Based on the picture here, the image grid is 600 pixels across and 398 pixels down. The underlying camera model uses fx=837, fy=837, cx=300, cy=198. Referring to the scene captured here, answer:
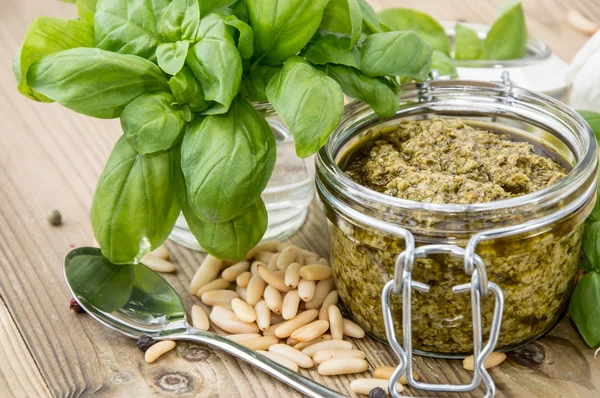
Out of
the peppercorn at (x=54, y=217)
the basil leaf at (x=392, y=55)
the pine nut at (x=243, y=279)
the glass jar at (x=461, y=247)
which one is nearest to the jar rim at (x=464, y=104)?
the glass jar at (x=461, y=247)

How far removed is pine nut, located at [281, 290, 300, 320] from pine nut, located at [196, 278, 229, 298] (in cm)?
10

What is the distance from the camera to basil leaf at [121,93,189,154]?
94 cm

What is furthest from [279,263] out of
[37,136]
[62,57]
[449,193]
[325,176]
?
[37,136]

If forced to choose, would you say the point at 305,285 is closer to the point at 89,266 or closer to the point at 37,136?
the point at 89,266

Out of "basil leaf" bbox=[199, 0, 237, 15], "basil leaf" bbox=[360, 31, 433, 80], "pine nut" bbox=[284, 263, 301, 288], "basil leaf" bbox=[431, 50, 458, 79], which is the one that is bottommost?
"pine nut" bbox=[284, 263, 301, 288]

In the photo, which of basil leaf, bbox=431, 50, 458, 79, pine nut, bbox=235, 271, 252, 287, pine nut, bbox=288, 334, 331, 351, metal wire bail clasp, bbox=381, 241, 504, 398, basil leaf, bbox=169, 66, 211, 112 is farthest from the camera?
basil leaf, bbox=431, 50, 458, 79

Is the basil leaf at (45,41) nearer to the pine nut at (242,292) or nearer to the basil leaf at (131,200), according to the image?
the basil leaf at (131,200)

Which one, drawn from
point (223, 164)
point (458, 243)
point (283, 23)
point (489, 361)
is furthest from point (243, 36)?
point (489, 361)

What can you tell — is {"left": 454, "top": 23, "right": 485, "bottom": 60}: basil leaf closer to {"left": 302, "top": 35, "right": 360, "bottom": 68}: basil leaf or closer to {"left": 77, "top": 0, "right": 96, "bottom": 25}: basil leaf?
{"left": 302, "top": 35, "right": 360, "bottom": 68}: basil leaf

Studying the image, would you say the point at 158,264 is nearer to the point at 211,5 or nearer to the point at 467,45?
the point at 211,5

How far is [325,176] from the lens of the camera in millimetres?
1013

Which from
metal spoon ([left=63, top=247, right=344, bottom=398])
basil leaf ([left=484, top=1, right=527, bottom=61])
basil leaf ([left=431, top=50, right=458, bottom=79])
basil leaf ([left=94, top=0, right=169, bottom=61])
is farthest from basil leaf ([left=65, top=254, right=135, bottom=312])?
basil leaf ([left=484, top=1, right=527, bottom=61])

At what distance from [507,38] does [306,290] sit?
0.66 m

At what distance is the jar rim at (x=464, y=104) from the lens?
0.90 m
